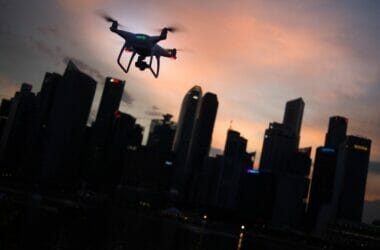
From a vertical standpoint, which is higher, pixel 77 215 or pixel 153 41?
pixel 153 41

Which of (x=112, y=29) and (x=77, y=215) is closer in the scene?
(x=112, y=29)

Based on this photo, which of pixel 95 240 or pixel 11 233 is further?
pixel 95 240

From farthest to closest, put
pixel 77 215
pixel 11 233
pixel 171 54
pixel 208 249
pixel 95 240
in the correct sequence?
pixel 77 215 → pixel 208 249 → pixel 95 240 → pixel 11 233 → pixel 171 54

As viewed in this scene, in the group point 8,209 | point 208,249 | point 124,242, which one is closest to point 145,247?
point 124,242

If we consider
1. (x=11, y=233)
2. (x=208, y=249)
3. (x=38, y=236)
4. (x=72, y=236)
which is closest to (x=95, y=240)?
(x=72, y=236)

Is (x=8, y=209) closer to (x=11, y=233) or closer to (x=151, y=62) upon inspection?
(x=11, y=233)

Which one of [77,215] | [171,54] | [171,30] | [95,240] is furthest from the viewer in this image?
[77,215]

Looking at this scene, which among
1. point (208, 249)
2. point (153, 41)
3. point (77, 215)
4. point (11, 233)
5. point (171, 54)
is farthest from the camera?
point (77, 215)

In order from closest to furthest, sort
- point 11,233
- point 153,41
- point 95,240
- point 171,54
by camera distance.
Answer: point 153,41
point 171,54
point 11,233
point 95,240

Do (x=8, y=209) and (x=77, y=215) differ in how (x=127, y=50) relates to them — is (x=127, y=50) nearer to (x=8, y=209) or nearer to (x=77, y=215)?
(x=8, y=209)
